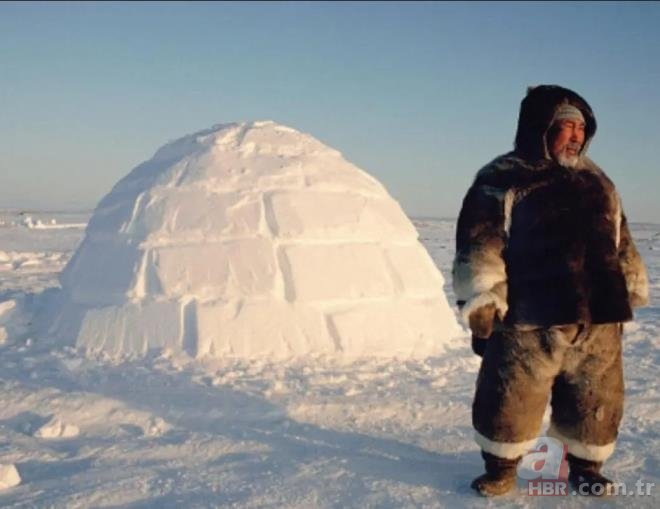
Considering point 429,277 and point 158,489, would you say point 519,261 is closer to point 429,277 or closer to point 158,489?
point 158,489

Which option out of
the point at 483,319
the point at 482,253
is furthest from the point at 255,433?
the point at 482,253

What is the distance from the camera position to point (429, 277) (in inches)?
280

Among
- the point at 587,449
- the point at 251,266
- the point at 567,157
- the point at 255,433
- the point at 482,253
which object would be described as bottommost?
the point at 255,433

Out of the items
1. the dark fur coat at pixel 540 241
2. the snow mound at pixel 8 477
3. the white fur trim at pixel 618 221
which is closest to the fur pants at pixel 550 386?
the dark fur coat at pixel 540 241

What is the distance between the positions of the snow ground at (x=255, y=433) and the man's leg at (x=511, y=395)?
0.20 metres

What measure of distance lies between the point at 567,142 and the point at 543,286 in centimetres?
66

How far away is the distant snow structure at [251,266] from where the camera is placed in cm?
585

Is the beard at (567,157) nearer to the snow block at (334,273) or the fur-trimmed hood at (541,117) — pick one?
the fur-trimmed hood at (541,117)

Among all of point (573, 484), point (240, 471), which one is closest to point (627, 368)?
point (573, 484)

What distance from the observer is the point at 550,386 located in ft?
9.25

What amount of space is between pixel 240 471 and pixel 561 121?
7.74 ft

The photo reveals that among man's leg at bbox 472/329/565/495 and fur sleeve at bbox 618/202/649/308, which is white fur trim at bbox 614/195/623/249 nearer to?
fur sleeve at bbox 618/202/649/308

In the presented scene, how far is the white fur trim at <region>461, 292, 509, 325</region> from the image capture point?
2623 mm

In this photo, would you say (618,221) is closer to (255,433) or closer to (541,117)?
(541,117)
